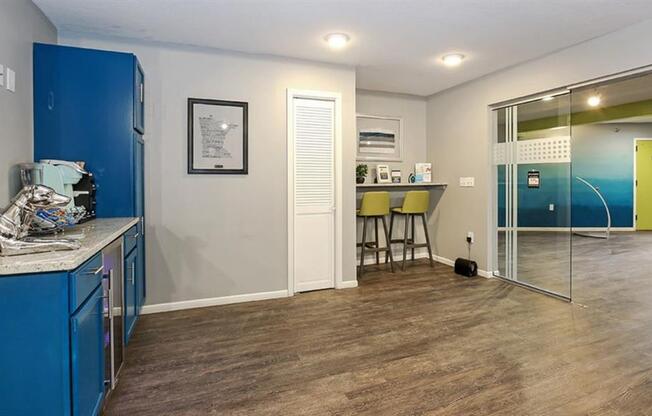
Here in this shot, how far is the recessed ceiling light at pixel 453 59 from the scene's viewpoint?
→ 3768 mm

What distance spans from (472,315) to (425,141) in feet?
10.1

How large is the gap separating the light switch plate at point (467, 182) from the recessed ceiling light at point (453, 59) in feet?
4.80

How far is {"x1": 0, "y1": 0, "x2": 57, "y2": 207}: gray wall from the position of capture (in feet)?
7.16

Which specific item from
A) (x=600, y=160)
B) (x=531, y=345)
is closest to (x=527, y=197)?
(x=531, y=345)

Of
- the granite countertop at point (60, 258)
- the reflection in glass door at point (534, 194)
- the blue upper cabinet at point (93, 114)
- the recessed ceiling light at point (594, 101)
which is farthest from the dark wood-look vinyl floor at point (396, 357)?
the recessed ceiling light at point (594, 101)

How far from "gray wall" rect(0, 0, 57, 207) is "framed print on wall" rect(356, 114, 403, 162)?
364cm

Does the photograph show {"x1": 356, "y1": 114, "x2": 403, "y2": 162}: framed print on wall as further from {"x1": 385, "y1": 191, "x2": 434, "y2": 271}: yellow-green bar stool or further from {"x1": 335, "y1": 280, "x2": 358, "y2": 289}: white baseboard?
{"x1": 335, "y1": 280, "x2": 358, "y2": 289}: white baseboard

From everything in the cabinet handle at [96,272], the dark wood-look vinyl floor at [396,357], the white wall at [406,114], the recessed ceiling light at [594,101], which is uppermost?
the recessed ceiling light at [594,101]

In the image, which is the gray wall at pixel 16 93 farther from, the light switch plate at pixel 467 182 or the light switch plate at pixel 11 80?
the light switch plate at pixel 467 182

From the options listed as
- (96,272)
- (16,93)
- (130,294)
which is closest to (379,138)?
(130,294)

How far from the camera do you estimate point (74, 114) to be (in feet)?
8.71

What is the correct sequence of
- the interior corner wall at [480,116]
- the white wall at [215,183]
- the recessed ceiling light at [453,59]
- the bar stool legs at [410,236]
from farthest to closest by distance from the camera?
the bar stool legs at [410,236], the recessed ceiling light at [453,59], the white wall at [215,183], the interior corner wall at [480,116]

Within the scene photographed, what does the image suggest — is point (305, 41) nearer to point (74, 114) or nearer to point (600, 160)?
point (74, 114)

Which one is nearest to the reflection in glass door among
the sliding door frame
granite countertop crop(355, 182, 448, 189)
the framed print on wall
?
the sliding door frame
